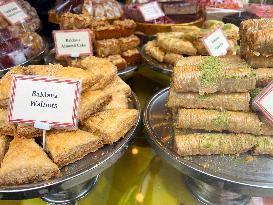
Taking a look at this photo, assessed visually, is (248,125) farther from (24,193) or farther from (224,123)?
(24,193)

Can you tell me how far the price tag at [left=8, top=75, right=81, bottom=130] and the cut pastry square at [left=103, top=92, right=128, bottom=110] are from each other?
0.35 m

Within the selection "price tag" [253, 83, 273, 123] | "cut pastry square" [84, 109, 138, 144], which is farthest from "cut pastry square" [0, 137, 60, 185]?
"price tag" [253, 83, 273, 123]

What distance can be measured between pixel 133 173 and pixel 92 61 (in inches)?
26.7

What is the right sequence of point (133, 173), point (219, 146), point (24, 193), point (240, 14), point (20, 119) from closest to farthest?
1. point (24, 193)
2. point (20, 119)
3. point (219, 146)
4. point (133, 173)
5. point (240, 14)

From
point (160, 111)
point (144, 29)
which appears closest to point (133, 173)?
point (160, 111)

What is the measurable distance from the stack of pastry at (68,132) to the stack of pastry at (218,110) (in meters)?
0.26

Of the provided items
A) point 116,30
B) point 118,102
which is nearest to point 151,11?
point 116,30

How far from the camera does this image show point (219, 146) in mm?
1595

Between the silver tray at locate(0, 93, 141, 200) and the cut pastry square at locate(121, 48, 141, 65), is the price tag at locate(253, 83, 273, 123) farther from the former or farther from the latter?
the cut pastry square at locate(121, 48, 141, 65)

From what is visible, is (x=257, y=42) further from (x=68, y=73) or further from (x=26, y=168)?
(x=26, y=168)

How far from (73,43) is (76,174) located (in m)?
1.11

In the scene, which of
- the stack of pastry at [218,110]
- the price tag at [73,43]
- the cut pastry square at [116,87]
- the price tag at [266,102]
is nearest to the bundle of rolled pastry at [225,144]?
the stack of pastry at [218,110]

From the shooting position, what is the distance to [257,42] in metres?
1.54

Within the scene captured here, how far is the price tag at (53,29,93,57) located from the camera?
7.28 ft
